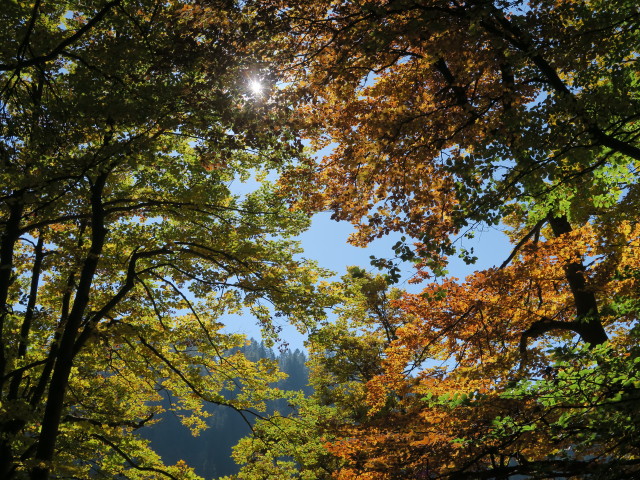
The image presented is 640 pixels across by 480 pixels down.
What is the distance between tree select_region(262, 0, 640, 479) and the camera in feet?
16.0

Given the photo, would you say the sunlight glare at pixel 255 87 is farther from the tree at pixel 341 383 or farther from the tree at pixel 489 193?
the tree at pixel 341 383

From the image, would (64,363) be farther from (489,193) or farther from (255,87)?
(489,193)

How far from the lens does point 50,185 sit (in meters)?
5.61

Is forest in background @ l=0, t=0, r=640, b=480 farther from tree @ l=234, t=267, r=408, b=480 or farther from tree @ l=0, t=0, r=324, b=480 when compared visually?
tree @ l=234, t=267, r=408, b=480

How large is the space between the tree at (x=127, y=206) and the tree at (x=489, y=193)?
124 centimetres

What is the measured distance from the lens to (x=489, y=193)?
5.42 metres

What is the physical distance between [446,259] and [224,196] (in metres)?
4.69

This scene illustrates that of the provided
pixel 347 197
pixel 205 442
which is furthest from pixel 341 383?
pixel 205 442

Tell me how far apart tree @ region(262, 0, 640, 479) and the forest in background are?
46 millimetres

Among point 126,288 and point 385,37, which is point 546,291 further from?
point 126,288

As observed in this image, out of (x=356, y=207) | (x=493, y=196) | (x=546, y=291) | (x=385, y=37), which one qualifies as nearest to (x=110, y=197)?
(x=356, y=207)

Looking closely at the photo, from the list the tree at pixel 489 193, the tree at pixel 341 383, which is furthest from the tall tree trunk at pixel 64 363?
the tree at pixel 341 383

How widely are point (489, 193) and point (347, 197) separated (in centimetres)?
329

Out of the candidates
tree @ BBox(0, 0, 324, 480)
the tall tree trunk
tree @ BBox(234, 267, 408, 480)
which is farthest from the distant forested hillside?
the tall tree trunk
